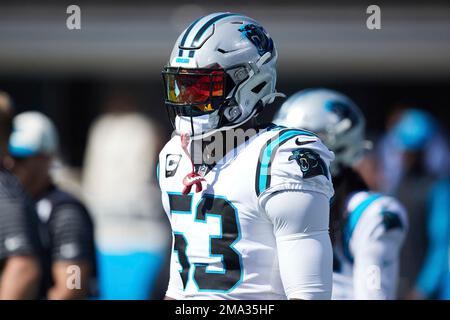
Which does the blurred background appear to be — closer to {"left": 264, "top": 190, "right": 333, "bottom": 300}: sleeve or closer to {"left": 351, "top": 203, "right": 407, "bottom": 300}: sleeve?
{"left": 351, "top": 203, "right": 407, "bottom": 300}: sleeve

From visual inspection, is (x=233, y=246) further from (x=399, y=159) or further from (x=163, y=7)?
(x=163, y=7)

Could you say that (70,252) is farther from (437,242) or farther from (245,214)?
(437,242)

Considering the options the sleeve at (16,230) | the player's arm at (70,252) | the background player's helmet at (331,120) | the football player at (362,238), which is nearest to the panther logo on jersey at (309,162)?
the football player at (362,238)

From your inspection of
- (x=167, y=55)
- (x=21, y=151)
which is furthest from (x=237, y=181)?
(x=167, y=55)

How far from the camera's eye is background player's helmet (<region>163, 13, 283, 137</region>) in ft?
11.2

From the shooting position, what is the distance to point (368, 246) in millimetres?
4395

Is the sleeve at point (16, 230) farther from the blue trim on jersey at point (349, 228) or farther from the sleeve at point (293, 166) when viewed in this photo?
the sleeve at point (293, 166)

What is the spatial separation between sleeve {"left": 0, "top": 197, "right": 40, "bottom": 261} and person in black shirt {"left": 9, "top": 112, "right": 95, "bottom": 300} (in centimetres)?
25

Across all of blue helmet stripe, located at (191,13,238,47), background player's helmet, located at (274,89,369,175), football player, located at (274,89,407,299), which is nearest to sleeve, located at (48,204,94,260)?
background player's helmet, located at (274,89,369,175)

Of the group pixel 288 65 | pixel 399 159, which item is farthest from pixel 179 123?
pixel 288 65

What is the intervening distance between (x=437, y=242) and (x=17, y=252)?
148 inches

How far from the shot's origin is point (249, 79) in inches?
137

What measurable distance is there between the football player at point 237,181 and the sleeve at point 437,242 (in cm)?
418

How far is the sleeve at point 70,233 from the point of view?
5.17 meters
